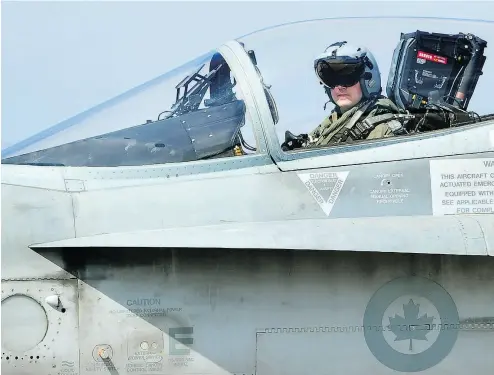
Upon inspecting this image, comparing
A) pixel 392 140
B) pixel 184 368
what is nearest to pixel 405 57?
pixel 392 140

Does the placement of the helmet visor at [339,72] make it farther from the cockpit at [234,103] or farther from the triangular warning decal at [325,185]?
the triangular warning decal at [325,185]

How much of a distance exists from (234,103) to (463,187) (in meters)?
1.56

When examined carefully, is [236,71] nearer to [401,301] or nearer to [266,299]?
[266,299]

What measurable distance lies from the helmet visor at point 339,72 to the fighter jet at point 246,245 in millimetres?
254

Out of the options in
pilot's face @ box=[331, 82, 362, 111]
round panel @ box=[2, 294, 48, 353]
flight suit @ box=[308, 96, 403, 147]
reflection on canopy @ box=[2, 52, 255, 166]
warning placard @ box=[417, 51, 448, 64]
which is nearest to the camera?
round panel @ box=[2, 294, 48, 353]

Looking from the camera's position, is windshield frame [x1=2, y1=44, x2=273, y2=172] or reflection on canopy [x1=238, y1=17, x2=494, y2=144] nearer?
windshield frame [x1=2, y1=44, x2=273, y2=172]

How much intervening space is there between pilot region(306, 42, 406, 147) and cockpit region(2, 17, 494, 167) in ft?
0.18

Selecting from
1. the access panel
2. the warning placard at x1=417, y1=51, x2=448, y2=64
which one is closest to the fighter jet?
the access panel

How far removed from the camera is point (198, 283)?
3.50m

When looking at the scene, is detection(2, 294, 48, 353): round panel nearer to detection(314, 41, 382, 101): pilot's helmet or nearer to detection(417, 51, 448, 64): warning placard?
detection(314, 41, 382, 101): pilot's helmet

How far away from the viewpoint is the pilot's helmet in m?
4.01

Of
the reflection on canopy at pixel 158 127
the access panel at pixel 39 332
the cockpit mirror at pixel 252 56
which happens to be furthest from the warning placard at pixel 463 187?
the access panel at pixel 39 332

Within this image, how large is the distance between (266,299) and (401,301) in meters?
0.83

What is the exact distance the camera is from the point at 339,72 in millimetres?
4020
